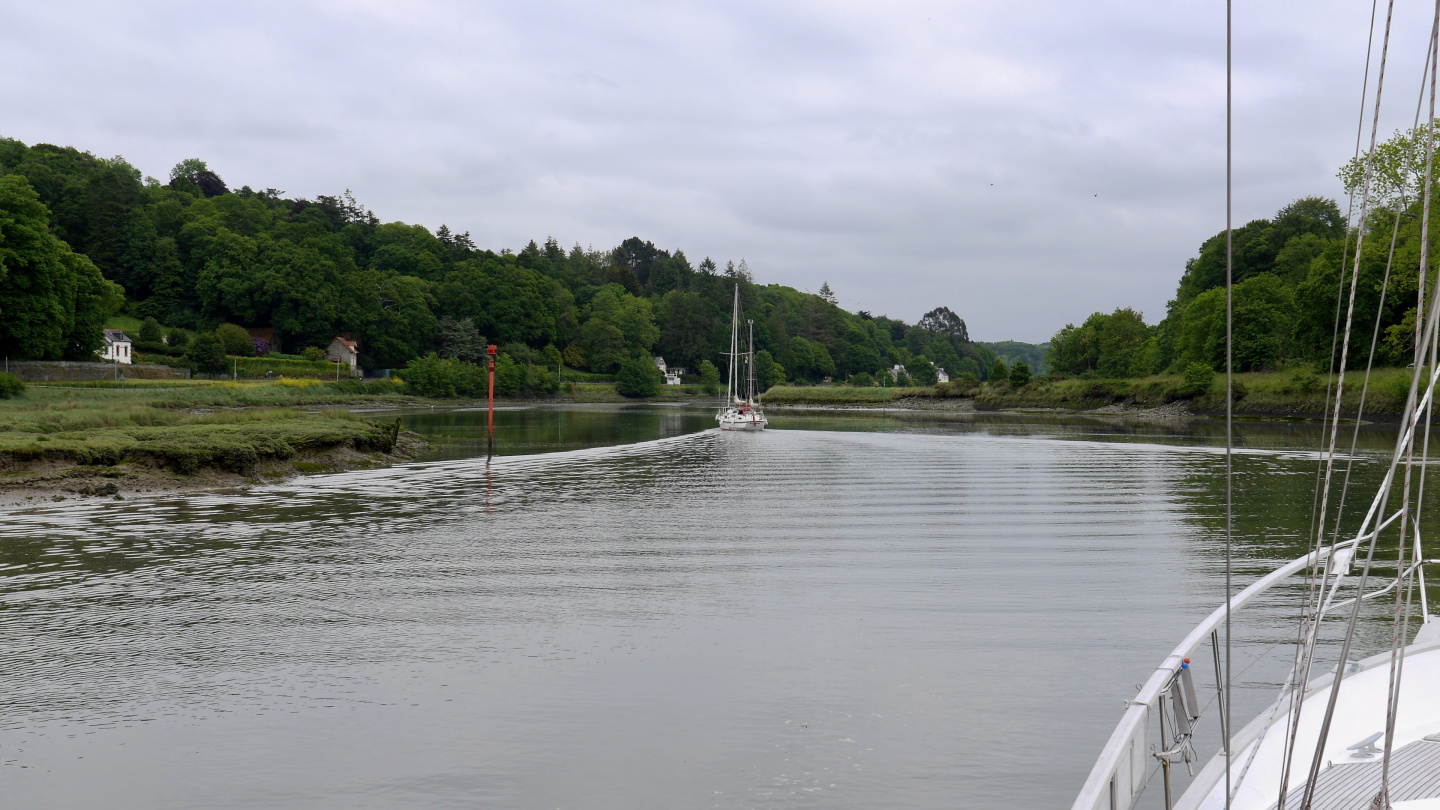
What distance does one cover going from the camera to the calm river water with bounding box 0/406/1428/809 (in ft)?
20.2

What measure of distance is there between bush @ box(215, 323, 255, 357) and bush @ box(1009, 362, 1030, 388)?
74150 mm

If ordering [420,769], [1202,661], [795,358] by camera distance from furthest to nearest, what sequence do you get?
[795,358], [1202,661], [420,769]

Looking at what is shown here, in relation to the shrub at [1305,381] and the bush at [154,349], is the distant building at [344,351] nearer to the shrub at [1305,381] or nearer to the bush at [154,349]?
the bush at [154,349]

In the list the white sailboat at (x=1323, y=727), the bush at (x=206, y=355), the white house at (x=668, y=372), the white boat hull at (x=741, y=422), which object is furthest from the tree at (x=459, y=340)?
the white sailboat at (x=1323, y=727)

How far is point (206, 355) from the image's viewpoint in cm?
8512

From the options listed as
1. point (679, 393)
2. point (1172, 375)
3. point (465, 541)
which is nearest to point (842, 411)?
point (1172, 375)

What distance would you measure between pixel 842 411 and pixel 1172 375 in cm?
3356

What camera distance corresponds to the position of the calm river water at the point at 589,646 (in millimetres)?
6164

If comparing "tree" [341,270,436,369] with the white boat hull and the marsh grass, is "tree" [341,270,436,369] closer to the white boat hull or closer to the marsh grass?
the white boat hull

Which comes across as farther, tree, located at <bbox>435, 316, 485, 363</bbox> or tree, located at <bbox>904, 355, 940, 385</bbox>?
tree, located at <bbox>904, 355, 940, 385</bbox>

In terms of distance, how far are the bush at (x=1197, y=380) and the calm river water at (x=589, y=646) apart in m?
55.1

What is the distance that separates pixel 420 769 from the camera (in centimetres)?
623

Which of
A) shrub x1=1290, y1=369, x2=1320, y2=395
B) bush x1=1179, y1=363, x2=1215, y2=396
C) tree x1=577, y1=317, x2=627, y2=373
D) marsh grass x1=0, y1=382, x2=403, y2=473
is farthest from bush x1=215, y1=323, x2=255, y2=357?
shrub x1=1290, y1=369, x2=1320, y2=395

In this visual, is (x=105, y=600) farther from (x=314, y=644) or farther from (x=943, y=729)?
(x=943, y=729)
